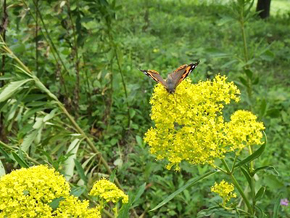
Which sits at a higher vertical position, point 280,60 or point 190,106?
point 190,106

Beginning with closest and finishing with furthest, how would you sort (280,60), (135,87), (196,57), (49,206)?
(49,206) → (135,87) → (196,57) → (280,60)

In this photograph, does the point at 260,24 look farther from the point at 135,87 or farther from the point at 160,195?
the point at 160,195

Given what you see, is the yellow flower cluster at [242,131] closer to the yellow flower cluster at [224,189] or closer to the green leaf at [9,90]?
the yellow flower cluster at [224,189]

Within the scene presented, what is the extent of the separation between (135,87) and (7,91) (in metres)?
1.77

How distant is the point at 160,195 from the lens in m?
3.63

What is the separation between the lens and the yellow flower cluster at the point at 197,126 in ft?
6.70

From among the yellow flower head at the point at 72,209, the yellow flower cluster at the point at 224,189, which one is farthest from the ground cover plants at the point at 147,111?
the yellow flower head at the point at 72,209

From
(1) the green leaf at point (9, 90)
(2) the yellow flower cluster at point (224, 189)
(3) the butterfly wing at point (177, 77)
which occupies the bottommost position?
(2) the yellow flower cluster at point (224, 189)

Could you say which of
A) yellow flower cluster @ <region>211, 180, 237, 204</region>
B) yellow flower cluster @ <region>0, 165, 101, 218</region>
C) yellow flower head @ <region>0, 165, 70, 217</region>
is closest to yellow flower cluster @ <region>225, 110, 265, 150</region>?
yellow flower cluster @ <region>211, 180, 237, 204</region>

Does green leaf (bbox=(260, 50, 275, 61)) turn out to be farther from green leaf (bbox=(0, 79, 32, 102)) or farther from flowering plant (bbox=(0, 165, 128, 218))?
flowering plant (bbox=(0, 165, 128, 218))

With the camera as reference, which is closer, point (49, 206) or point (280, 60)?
point (49, 206)

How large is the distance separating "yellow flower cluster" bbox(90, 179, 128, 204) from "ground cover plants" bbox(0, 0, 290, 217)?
0.05 m

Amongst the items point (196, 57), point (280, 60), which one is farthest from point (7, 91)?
point (280, 60)

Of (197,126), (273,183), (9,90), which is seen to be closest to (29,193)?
(197,126)
